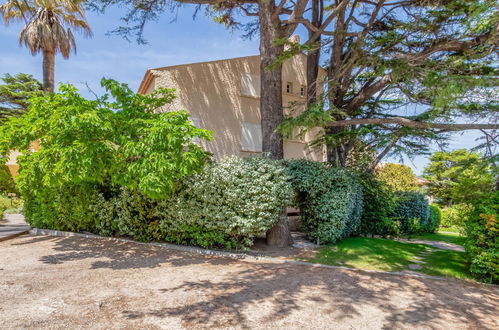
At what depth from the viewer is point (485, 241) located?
21.0 feet

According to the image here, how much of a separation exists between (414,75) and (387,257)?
574cm

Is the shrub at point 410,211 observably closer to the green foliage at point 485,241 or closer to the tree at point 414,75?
the tree at point 414,75

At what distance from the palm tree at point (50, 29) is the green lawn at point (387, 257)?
19.0 metres

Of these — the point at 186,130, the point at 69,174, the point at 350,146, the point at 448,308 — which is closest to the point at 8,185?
the point at 69,174

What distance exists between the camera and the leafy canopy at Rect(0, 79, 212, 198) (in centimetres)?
667

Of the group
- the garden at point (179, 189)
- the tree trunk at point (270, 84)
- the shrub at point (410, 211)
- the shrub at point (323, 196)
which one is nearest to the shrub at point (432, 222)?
the shrub at point (410, 211)

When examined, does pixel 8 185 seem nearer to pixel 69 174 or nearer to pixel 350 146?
pixel 69 174

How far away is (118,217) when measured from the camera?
32.3ft

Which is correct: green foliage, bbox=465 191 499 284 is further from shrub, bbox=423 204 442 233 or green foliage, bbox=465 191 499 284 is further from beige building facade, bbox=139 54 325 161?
shrub, bbox=423 204 442 233

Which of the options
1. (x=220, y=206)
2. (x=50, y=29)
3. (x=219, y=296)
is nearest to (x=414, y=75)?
(x=220, y=206)

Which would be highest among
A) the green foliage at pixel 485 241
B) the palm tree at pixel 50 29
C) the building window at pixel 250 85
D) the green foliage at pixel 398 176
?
the palm tree at pixel 50 29

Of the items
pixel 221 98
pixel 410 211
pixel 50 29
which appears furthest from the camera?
pixel 50 29

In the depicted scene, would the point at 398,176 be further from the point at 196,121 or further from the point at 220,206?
the point at 220,206

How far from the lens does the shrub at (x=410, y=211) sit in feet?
48.5
